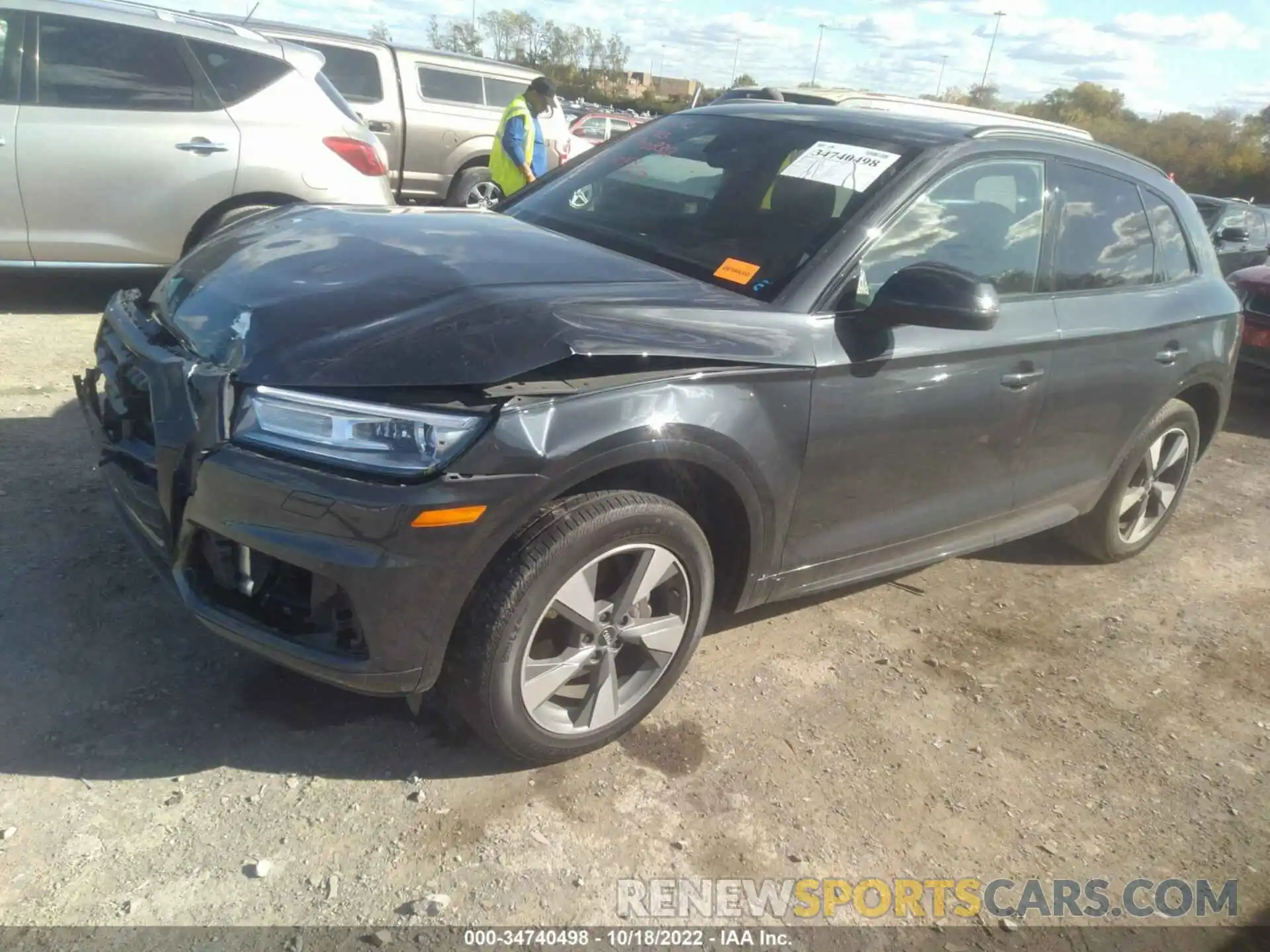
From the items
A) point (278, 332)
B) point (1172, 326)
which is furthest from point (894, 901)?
point (1172, 326)

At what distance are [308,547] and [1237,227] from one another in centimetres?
1118

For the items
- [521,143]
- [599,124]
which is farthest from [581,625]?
[599,124]

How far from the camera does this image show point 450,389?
239 cm

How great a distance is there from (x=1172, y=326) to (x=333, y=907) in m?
3.74

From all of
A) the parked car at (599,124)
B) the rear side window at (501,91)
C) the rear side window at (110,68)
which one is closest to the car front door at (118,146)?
the rear side window at (110,68)

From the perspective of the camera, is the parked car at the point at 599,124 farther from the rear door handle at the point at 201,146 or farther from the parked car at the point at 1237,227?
the rear door handle at the point at 201,146

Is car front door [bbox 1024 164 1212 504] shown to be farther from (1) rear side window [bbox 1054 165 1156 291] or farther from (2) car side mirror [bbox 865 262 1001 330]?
(2) car side mirror [bbox 865 262 1001 330]

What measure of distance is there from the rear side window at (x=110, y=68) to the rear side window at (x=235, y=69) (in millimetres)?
136

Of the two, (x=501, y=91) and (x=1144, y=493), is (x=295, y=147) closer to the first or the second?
(x=1144, y=493)

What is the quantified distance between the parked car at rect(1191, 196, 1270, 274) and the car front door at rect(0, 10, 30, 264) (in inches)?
404

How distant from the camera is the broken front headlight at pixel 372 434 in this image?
7.66 ft

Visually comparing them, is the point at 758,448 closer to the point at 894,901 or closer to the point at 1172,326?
the point at 894,901

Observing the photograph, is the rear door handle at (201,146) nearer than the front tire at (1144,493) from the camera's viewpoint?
No

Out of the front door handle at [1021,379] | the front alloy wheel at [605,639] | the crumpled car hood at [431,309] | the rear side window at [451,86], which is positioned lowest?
the front alloy wheel at [605,639]
